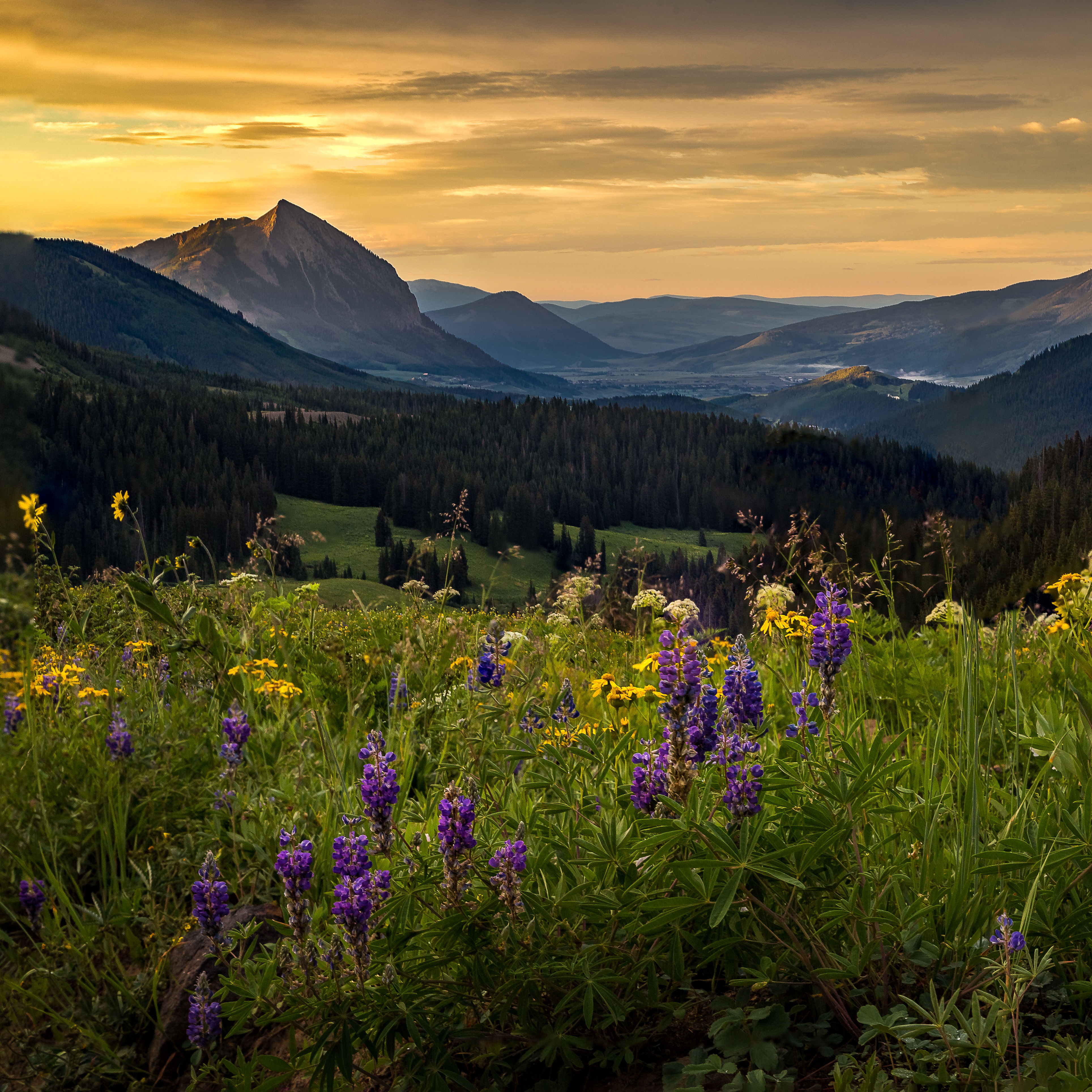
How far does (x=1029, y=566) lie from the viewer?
316ft

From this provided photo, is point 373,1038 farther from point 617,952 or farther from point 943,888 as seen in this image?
point 943,888

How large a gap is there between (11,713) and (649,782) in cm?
433

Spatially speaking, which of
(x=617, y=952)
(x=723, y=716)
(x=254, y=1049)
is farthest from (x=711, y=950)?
(x=254, y=1049)

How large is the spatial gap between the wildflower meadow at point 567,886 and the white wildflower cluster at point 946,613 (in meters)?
0.76

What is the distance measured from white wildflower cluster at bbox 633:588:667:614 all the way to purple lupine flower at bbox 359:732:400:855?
358cm

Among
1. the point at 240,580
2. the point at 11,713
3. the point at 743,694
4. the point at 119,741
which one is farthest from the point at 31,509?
the point at 240,580

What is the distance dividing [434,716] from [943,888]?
372 cm

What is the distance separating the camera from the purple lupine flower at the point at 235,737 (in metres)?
4.79

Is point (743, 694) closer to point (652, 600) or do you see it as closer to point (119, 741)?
point (119, 741)

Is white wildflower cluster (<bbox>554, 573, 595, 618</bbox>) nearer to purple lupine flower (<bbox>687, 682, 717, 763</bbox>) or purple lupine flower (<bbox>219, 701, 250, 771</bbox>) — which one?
purple lupine flower (<bbox>219, 701, 250, 771</bbox>)

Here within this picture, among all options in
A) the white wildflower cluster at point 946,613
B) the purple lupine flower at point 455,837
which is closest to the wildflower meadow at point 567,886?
the purple lupine flower at point 455,837

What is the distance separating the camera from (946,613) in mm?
7324

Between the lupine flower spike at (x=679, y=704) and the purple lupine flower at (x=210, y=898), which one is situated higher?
the lupine flower spike at (x=679, y=704)

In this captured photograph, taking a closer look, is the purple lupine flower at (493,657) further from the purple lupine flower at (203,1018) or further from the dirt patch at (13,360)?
the dirt patch at (13,360)
